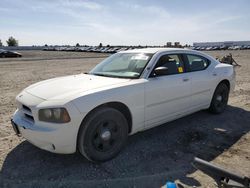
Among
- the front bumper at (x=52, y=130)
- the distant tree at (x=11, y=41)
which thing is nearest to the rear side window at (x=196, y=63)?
the front bumper at (x=52, y=130)

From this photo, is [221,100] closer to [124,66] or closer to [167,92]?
[167,92]

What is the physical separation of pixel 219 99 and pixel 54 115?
4040mm

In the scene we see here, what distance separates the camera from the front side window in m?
4.16

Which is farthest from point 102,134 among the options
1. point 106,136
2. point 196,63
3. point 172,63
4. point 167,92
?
point 196,63

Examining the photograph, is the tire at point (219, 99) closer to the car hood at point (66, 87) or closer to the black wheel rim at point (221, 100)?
the black wheel rim at point (221, 100)

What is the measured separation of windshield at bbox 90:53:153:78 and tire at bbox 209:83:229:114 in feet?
7.16

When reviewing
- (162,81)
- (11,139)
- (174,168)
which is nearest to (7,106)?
(11,139)

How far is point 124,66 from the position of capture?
4305mm

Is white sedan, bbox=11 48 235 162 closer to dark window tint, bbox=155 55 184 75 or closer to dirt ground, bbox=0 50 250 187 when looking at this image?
dark window tint, bbox=155 55 184 75

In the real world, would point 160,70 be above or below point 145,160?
above

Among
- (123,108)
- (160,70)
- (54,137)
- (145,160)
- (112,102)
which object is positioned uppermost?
(160,70)

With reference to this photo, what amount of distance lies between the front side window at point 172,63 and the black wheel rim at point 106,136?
1368 mm

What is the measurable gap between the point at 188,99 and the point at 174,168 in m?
1.70

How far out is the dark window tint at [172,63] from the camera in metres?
4.17
